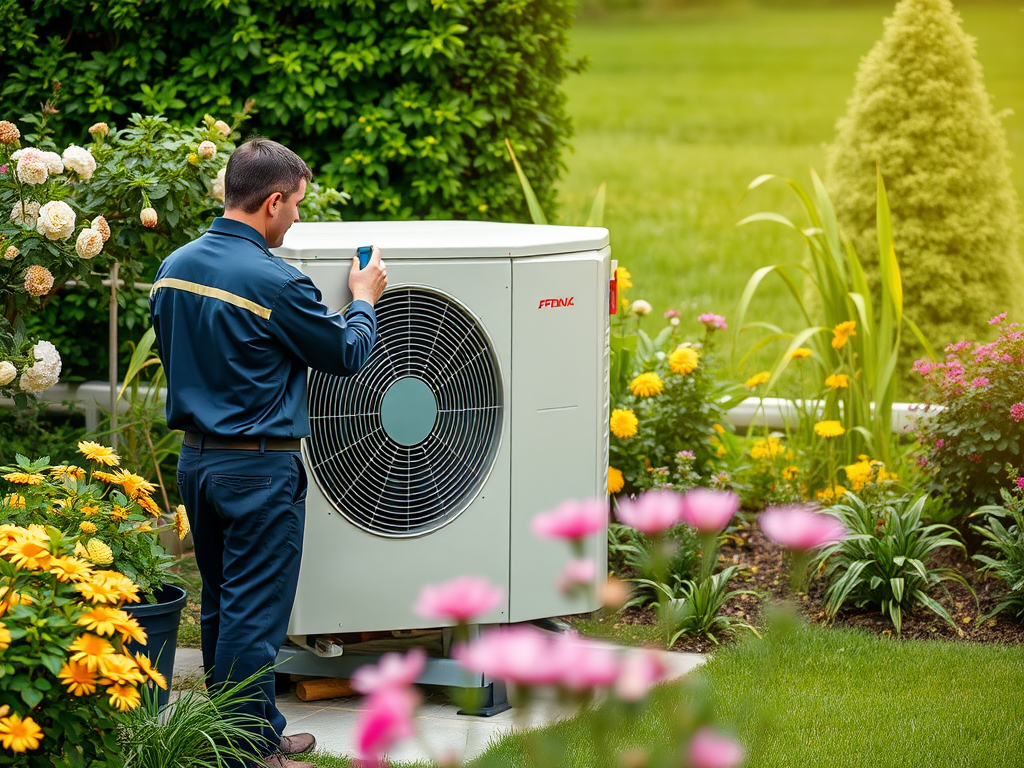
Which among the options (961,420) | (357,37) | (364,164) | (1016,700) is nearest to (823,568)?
(961,420)

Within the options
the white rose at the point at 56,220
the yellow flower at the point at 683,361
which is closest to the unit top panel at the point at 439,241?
the white rose at the point at 56,220

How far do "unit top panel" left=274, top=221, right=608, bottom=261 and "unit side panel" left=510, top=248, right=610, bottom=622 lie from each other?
0.04 m

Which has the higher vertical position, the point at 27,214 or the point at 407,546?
the point at 27,214

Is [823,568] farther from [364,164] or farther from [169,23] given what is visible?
[169,23]

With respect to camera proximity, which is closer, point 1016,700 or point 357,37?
point 1016,700

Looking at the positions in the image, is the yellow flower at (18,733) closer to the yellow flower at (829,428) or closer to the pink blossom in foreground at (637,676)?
the pink blossom in foreground at (637,676)

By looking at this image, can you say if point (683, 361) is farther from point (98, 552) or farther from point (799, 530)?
point (799, 530)

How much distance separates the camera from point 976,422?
164 inches

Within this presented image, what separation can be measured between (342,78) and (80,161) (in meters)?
1.61

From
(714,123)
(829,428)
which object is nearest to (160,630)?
(829,428)

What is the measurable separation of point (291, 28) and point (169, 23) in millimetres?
585

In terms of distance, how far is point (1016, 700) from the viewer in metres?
3.23

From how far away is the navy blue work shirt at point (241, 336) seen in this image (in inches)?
106

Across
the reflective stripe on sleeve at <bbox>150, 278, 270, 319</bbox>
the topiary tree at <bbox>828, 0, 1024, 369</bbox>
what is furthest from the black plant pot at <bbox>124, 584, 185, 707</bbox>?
the topiary tree at <bbox>828, 0, 1024, 369</bbox>
